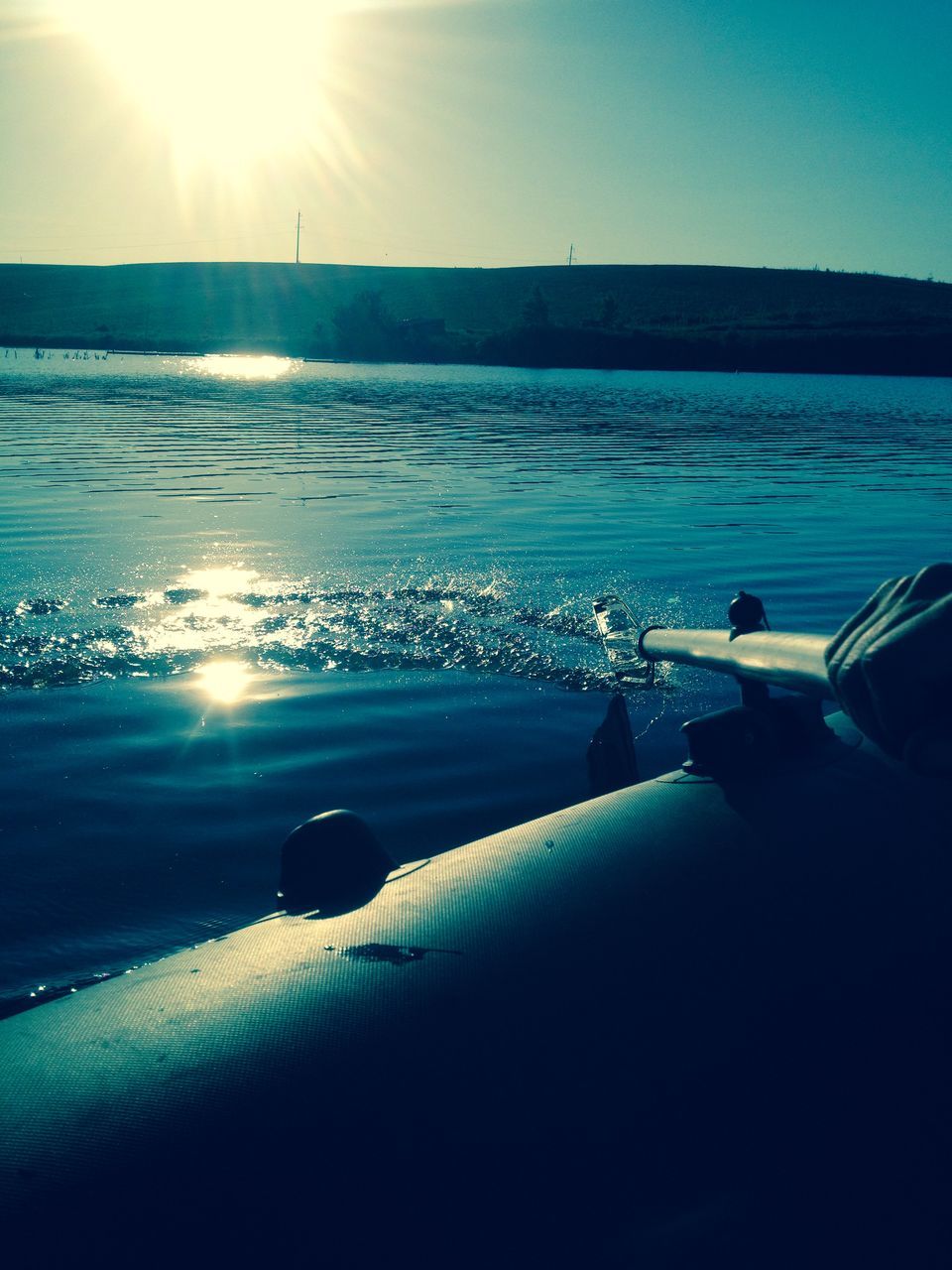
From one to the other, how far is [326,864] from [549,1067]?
1.01 metres

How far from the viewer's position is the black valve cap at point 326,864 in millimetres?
2857

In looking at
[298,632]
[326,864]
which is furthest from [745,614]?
[298,632]

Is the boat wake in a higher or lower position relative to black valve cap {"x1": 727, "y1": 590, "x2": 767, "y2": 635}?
higher

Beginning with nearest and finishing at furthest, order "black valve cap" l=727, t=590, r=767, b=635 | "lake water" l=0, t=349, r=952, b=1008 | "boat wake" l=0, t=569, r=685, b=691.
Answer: "black valve cap" l=727, t=590, r=767, b=635
"lake water" l=0, t=349, r=952, b=1008
"boat wake" l=0, t=569, r=685, b=691

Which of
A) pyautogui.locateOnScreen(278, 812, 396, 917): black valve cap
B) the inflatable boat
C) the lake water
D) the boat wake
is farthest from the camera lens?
the boat wake

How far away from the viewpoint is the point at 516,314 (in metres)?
108

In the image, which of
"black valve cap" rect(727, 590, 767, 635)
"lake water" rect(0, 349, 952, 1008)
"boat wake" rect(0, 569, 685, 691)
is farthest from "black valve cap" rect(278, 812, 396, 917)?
"boat wake" rect(0, 569, 685, 691)

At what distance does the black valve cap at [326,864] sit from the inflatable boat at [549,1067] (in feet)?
0.18

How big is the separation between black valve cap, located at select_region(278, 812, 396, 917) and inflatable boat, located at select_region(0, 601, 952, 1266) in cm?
6

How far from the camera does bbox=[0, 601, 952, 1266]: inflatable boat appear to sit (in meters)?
1.78

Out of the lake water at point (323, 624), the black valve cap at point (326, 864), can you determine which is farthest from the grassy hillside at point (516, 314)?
the black valve cap at point (326, 864)

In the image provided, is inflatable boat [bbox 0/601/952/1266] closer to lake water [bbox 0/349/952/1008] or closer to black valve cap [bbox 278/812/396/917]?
black valve cap [bbox 278/812/396/917]

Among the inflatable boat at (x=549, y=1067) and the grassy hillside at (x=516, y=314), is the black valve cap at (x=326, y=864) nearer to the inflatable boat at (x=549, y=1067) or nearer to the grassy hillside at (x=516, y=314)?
the inflatable boat at (x=549, y=1067)

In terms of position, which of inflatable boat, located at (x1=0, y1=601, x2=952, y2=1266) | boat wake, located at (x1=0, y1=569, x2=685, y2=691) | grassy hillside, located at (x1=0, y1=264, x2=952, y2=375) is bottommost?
inflatable boat, located at (x1=0, y1=601, x2=952, y2=1266)
